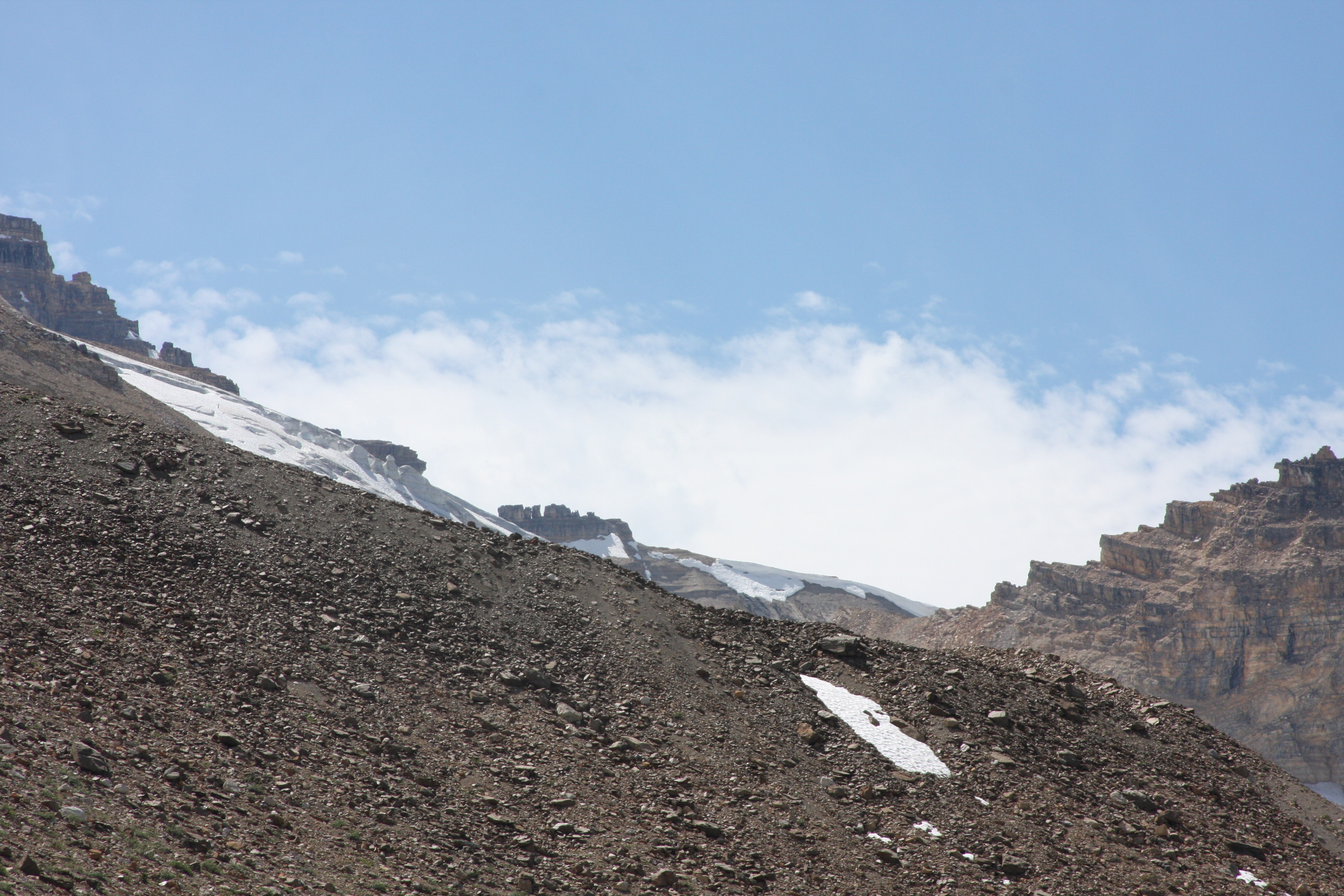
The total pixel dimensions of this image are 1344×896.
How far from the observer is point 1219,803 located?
2392cm

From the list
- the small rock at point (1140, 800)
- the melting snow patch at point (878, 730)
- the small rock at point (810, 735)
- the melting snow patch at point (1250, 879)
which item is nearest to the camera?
the melting snow patch at point (1250, 879)

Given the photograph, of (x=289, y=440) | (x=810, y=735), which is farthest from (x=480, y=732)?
(x=289, y=440)

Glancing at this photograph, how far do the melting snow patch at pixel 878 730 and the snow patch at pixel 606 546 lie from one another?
466ft

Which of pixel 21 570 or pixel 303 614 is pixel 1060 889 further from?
pixel 21 570

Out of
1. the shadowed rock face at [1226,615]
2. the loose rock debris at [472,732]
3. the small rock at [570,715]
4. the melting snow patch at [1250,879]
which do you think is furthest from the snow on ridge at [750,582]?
the small rock at [570,715]

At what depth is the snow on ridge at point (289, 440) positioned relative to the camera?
355ft

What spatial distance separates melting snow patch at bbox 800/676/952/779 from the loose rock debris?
1.03 ft

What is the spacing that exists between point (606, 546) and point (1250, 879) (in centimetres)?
16344

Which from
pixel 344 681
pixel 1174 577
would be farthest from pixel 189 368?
pixel 344 681

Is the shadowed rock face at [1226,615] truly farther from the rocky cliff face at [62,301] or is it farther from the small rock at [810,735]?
the rocky cliff face at [62,301]

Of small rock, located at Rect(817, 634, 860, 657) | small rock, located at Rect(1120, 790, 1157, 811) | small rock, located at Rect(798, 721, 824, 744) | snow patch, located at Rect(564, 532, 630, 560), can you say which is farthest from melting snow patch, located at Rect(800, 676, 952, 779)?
snow patch, located at Rect(564, 532, 630, 560)

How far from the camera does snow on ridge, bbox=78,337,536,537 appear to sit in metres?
108

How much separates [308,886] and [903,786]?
12.8m

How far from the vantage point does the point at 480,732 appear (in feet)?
62.6
